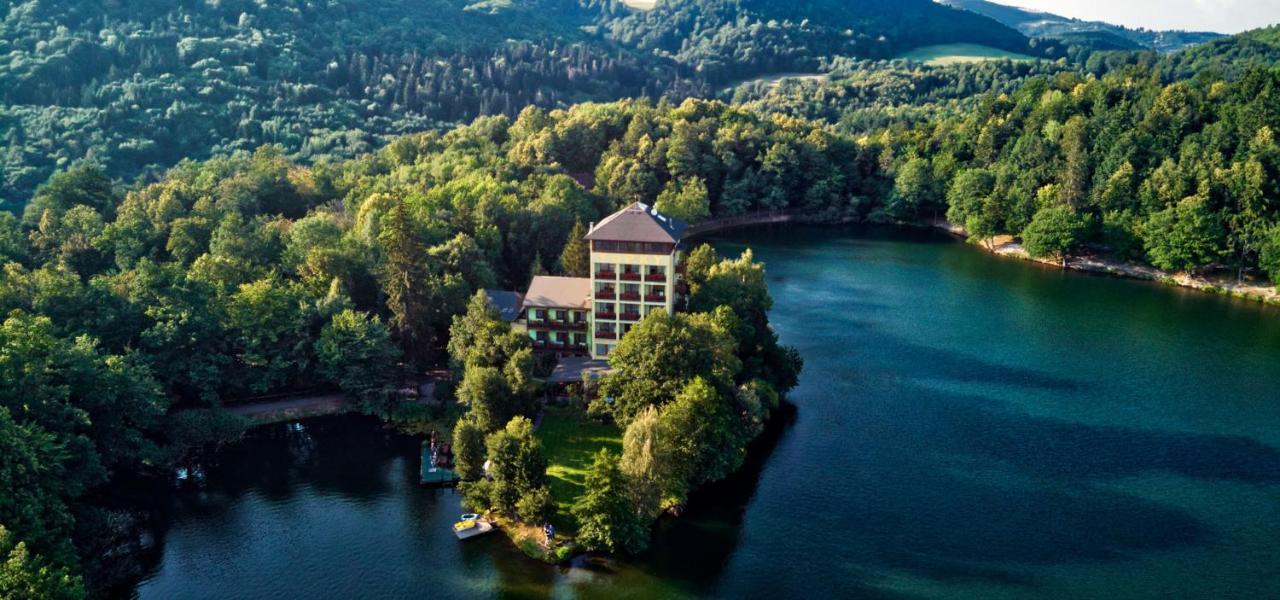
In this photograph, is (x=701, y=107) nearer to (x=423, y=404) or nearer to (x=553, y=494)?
(x=423, y=404)

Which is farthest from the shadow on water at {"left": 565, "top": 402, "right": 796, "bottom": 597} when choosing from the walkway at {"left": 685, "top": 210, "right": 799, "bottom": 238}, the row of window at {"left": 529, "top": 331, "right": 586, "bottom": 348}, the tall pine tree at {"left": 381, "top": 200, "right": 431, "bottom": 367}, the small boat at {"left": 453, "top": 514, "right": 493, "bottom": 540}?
the walkway at {"left": 685, "top": 210, "right": 799, "bottom": 238}

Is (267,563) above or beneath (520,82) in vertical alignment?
beneath

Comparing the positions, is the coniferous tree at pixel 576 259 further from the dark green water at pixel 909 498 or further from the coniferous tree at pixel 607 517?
the coniferous tree at pixel 607 517

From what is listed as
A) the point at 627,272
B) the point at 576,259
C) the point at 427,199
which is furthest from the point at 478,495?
the point at 427,199

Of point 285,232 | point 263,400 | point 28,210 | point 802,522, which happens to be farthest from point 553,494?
point 28,210

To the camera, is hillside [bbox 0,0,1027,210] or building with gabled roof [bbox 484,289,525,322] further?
hillside [bbox 0,0,1027,210]

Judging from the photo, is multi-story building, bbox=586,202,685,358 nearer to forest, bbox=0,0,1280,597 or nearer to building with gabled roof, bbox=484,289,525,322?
forest, bbox=0,0,1280,597

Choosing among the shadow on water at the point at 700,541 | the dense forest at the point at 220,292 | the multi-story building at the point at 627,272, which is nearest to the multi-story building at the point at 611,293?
the multi-story building at the point at 627,272
